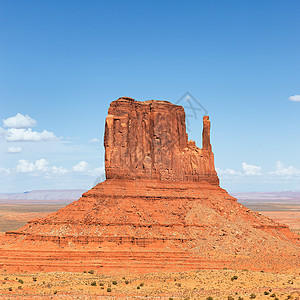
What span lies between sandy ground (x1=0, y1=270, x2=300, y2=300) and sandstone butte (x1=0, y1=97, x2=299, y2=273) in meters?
5.74

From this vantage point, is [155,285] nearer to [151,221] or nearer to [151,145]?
[151,221]

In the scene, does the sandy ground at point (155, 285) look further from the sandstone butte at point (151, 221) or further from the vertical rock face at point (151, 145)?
the vertical rock face at point (151, 145)

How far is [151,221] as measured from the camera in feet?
276

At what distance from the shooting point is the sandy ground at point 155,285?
183 feet

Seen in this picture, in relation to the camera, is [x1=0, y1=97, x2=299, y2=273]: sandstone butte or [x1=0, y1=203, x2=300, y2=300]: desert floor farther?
[x1=0, y1=97, x2=299, y2=273]: sandstone butte

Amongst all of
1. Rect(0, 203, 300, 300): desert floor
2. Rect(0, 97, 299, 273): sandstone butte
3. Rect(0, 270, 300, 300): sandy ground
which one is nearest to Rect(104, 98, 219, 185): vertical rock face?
Rect(0, 97, 299, 273): sandstone butte

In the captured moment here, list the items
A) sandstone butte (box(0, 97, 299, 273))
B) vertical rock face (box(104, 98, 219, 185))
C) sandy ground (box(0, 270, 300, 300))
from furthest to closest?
vertical rock face (box(104, 98, 219, 185))
sandstone butte (box(0, 97, 299, 273))
sandy ground (box(0, 270, 300, 300))

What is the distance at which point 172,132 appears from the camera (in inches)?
3750

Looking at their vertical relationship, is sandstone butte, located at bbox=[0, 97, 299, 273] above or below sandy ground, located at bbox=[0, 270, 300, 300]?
above

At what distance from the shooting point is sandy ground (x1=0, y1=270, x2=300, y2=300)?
55.8 m

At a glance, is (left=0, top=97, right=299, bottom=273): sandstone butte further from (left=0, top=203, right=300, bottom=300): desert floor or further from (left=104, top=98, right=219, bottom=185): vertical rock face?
(left=0, top=203, right=300, bottom=300): desert floor

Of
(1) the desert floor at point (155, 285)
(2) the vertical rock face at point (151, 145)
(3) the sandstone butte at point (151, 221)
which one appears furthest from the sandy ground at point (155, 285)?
(2) the vertical rock face at point (151, 145)

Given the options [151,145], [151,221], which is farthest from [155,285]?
[151,145]

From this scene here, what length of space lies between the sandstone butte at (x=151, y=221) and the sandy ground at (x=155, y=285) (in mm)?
5741
